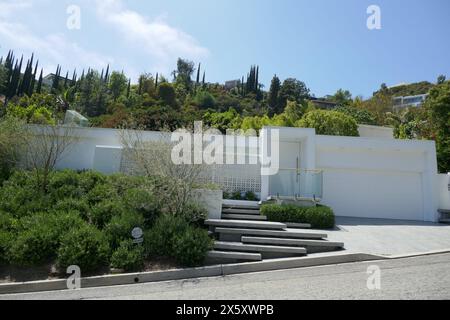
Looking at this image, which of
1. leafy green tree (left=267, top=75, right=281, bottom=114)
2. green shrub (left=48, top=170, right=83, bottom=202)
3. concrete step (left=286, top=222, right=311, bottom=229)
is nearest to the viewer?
green shrub (left=48, top=170, right=83, bottom=202)

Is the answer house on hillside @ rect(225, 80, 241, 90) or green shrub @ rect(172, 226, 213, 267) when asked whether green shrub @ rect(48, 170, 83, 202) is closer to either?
green shrub @ rect(172, 226, 213, 267)

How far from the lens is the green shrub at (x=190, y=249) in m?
6.82

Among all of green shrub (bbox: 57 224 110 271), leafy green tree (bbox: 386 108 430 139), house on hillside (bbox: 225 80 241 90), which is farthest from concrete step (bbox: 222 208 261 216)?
house on hillside (bbox: 225 80 241 90)

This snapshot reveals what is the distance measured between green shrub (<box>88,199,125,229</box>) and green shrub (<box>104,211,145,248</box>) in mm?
380

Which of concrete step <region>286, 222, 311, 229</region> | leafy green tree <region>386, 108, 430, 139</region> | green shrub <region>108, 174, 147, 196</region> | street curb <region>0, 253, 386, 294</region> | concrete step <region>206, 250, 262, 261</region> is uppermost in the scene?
leafy green tree <region>386, 108, 430, 139</region>

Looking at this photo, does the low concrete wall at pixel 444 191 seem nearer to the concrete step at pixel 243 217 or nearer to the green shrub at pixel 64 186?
the concrete step at pixel 243 217

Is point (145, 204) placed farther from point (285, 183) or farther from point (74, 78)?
point (74, 78)

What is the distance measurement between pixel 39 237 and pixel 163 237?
8.75 feet

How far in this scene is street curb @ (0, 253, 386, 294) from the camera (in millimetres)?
6109

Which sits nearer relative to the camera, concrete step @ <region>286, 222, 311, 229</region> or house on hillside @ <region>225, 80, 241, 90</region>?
concrete step @ <region>286, 222, 311, 229</region>

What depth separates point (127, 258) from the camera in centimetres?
663

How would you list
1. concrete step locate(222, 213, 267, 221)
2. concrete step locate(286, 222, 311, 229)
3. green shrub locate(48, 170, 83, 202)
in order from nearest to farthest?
green shrub locate(48, 170, 83, 202) < concrete step locate(222, 213, 267, 221) < concrete step locate(286, 222, 311, 229)

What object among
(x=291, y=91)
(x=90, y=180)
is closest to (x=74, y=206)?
(x=90, y=180)
